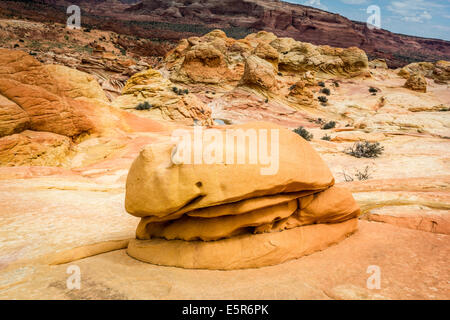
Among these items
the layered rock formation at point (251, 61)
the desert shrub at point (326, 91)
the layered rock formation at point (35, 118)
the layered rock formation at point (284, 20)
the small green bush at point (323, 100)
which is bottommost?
the layered rock formation at point (35, 118)

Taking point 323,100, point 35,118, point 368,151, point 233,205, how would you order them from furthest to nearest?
1. point 323,100
2. point 368,151
3. point 35,118
4. point 233,205

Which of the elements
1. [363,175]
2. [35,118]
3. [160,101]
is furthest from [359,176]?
[160,101]

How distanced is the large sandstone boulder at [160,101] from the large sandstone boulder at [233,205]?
1324 cm

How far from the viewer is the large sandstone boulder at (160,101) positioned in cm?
1605

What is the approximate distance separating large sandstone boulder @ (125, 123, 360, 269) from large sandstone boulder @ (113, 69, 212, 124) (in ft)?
43.4

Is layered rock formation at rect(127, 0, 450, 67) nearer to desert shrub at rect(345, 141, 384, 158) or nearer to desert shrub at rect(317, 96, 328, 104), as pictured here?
desert shrub at rect(317, 96, 328, 104)

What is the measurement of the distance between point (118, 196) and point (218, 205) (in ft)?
12.8

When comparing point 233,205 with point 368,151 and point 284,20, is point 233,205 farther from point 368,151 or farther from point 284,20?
point 284,20

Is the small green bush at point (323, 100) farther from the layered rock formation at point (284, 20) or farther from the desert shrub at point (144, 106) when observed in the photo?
the layered rock formation at point (284, 20)

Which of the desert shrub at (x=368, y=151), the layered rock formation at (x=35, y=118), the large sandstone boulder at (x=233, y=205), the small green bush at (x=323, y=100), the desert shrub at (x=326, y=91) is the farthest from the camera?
the desert shrub at (x=326, y=91)

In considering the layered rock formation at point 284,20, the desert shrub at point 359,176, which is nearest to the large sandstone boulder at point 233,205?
the desert shrub at point 359,176

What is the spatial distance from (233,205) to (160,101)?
1516cm

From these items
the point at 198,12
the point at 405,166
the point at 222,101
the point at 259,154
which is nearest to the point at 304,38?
the point at 198,12

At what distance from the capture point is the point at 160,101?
16.7 meters
